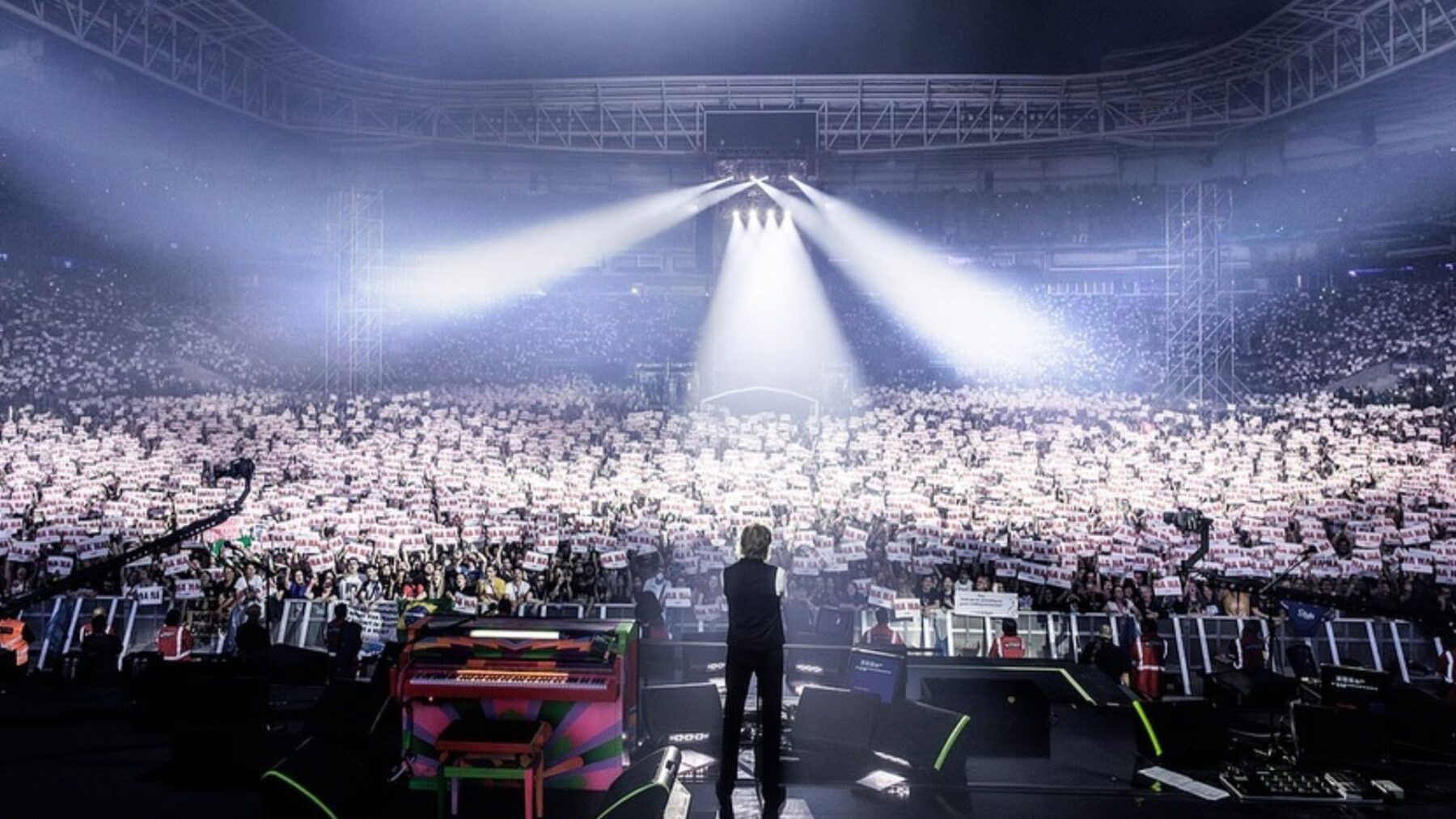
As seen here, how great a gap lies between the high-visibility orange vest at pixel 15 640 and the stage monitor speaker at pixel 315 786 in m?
7.80

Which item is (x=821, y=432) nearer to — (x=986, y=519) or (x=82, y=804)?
(x=986, y=519)

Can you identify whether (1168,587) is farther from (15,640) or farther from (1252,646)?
(15,640)

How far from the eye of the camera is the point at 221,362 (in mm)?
36906

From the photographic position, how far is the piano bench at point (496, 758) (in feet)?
21.4

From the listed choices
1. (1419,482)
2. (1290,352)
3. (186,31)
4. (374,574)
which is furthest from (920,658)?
(1290,352)

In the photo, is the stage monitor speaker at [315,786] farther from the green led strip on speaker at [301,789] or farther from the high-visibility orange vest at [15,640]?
the high-visibility orange vest at [15,640]

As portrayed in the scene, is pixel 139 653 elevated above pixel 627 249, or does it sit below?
below

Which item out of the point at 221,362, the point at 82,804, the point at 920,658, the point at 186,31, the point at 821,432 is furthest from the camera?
the point at 221,362

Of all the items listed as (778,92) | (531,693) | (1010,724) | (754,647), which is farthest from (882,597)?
(778,92)

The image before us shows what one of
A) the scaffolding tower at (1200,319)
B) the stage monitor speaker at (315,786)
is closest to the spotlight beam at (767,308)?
the scaffolding tower at (1200,319)

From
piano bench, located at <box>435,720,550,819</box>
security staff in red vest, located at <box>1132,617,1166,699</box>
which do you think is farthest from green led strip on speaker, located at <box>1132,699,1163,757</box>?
piano bench, located at <box>435,720,550,819</box>

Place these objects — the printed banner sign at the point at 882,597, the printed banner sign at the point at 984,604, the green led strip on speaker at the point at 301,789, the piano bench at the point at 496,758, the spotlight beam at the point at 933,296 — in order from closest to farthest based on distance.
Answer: the green led strip on speaker at the point at 301,789
the piano bench at the point at 496,758
the printed banner sign at the point at 984,604
the printed banner sign at the point at 882,597
the spotlight beam at the point at 933,296

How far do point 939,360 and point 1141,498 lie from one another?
2203 centimetres

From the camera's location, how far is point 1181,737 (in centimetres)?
820
